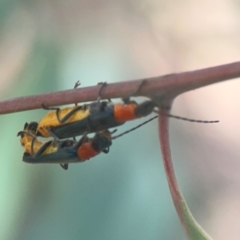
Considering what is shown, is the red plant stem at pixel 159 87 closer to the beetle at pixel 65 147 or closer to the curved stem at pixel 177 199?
the curved stem at pixel 177 199

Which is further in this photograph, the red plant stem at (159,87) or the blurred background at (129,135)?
the blurred background at (129,135)

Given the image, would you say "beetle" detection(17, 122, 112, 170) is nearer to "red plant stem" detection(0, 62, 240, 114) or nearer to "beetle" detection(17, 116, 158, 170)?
"beetle" detection(17, 116, 158, 170)

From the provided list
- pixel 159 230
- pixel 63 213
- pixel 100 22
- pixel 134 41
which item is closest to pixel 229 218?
pixel 159 230

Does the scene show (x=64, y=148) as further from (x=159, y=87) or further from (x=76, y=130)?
(x=159, y=87)

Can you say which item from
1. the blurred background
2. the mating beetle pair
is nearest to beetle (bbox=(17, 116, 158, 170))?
the mating beetle pair

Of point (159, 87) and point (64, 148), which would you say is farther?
point (64, 148)

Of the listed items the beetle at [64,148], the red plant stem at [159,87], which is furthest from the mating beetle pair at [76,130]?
the red plant stem at [159,87]

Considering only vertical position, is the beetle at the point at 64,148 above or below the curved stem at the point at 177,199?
above

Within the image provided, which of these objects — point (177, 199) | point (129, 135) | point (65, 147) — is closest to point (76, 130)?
point (65, 147)
